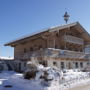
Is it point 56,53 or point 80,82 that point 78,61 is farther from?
point 80,82

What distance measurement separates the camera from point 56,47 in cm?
2391

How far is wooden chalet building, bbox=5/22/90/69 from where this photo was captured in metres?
20.2

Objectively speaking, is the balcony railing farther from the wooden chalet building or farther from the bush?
the bush

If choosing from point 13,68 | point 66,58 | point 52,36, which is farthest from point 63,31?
point 13,68

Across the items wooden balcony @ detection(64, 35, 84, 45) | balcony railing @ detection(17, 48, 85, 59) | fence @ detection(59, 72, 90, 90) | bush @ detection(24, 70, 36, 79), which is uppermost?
wooden balcony @ detection(64, 35, 84, 45)

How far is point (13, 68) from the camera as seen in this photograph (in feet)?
79.7

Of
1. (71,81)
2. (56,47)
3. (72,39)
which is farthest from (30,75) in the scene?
(72,39)

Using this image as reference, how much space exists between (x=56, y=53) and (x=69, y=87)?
27.2 ft

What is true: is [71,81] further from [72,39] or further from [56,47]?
[72,39]

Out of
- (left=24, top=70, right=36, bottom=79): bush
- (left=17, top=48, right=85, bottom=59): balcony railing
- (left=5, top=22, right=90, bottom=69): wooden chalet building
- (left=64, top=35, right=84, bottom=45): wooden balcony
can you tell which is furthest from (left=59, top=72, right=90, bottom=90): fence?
Answer: (left=64, top=35, right=84, bottom=45): wooden balcony

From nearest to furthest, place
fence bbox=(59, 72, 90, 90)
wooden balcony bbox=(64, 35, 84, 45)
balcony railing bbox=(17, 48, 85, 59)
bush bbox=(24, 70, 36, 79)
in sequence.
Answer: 1. fence bbox=(59, 72, 90, 90)
2. bush bbox=(24, 70, 36, 79)
3. balcony railing bbox=(17, 48, 85, 59)
4. wooden balcony bbox=(64, 35, 84, 45)

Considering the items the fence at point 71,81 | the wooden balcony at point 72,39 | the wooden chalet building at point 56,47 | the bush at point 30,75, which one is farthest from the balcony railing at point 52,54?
the bush at point 30,75

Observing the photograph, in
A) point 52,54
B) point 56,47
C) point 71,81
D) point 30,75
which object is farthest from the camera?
point 56,47

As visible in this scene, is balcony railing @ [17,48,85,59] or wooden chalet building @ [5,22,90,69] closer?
balcony railing @ [17,48,85,59]
